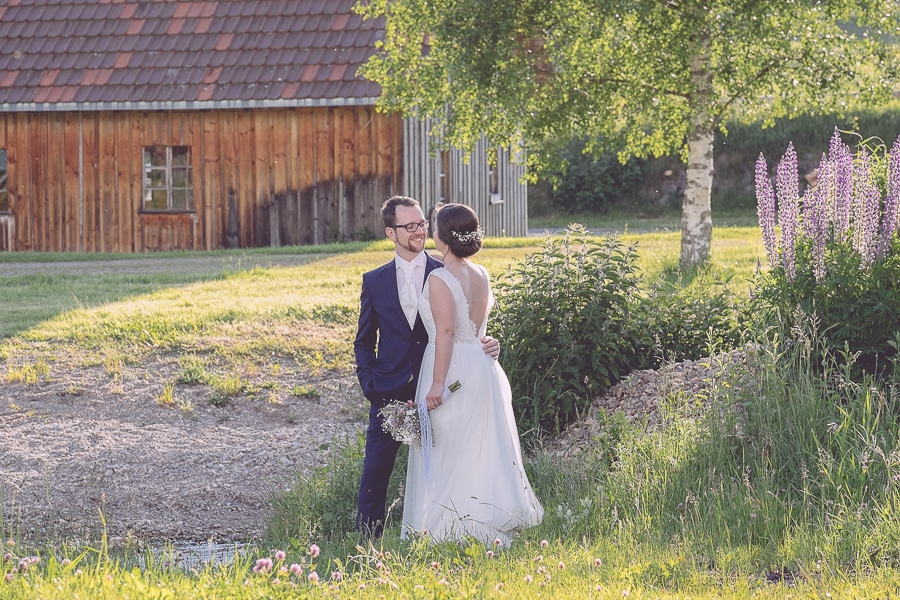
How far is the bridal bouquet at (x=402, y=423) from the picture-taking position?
18.8 ft

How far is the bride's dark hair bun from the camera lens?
5.57 metres

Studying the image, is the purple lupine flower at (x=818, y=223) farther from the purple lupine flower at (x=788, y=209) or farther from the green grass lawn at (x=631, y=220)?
the green grass lawn at (x=631, y=220)

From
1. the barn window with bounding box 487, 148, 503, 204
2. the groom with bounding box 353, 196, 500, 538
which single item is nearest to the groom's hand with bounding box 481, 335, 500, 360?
the groom with bounding box 353, 196, 500, 538

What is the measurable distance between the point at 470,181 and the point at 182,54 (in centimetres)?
592

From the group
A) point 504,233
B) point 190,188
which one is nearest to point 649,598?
point 190,188

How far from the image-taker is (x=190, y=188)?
2095 cm

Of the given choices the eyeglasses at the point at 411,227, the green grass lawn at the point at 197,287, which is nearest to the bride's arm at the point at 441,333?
the eyeglasses at the point at 411,227

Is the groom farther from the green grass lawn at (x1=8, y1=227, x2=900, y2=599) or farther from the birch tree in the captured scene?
the birch tree

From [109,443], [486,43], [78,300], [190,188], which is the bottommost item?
[109,443]

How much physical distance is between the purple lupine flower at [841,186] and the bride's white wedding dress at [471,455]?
2936 millimetres

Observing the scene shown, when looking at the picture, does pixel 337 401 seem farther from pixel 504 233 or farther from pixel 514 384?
pixel 504 233

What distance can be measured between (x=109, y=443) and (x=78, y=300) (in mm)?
4693

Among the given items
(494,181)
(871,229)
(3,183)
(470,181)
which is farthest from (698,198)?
(3,183)

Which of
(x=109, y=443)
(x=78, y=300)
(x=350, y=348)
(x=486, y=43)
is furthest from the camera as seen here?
(x=486, y=43)
